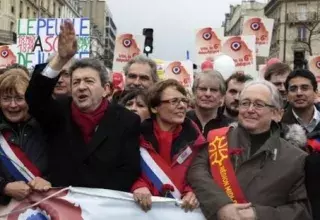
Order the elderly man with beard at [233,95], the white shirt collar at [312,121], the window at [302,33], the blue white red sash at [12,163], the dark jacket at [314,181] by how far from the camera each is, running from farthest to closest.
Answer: the window at [302,33]
the elderly man with beard at [233,95]
the white shirt collar at [312,121]
the blue white red sash at [12,163]
the dark jacket at [314,181]

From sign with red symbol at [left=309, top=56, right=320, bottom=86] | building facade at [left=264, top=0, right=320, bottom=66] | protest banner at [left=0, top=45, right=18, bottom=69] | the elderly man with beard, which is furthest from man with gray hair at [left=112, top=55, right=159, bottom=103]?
building facade at [left=264, top=0, right=320, bottom=66]

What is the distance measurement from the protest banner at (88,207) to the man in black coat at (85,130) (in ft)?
0.24

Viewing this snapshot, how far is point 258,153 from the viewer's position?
3379mm

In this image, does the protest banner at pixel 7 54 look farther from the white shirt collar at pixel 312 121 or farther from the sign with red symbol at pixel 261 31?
the white shirt collar at pixel 312 121

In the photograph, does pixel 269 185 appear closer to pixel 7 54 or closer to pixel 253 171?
pixel 253 171

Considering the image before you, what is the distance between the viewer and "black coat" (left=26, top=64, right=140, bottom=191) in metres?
3.44

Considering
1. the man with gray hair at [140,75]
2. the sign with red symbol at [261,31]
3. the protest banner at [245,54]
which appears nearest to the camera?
the man with gray hair at [140,75]

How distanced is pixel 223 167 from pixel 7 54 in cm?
1179

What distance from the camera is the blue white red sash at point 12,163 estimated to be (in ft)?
11.6

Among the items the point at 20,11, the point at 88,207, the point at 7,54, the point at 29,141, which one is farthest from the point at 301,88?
the point at 20,11

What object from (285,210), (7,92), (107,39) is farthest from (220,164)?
(107,39)

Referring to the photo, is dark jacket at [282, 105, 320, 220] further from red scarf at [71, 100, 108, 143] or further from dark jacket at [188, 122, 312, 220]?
red scarf at [71, 100, 108, 143]

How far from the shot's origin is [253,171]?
337cm

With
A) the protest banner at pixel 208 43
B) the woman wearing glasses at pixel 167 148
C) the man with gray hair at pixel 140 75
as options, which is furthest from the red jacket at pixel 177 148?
the protest banner at pixel 208 43
